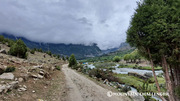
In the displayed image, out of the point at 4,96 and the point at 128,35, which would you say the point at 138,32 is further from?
the point at 4,96

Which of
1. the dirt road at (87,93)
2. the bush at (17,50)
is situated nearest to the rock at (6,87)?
the dirt road at (87,93)

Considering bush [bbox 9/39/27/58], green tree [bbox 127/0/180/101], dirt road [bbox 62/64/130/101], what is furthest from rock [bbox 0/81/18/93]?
bush [bbox 9/39/27/58]

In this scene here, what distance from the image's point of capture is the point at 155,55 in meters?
4.70

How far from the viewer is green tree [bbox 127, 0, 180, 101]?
4.06m

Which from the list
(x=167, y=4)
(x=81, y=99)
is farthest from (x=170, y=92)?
(x=81, y=99)

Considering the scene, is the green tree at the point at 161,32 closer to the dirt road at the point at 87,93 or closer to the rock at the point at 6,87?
the dirt road at the point at 87,93

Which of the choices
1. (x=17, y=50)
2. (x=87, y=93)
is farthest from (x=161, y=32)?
(x=17, y=50)

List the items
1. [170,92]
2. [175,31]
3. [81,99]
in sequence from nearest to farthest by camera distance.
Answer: [175,31] → [170,92] → [81,99]

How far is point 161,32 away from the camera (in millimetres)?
4125

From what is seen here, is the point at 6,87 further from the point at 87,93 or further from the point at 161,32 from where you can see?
the point at 161,32

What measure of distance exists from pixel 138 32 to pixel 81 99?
8.00 m

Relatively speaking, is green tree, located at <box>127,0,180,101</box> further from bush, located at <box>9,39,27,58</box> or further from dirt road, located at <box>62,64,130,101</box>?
bush, located at <box>9,39,27,58</box>

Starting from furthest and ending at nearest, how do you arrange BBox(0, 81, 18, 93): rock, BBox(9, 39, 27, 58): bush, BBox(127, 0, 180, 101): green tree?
BBox(9, 39, 27, 58): bush, BBox(0, 81, 18, 93): rock, BBox(127, 0, 180, 101): green tree

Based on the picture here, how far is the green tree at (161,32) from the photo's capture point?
4.06m
